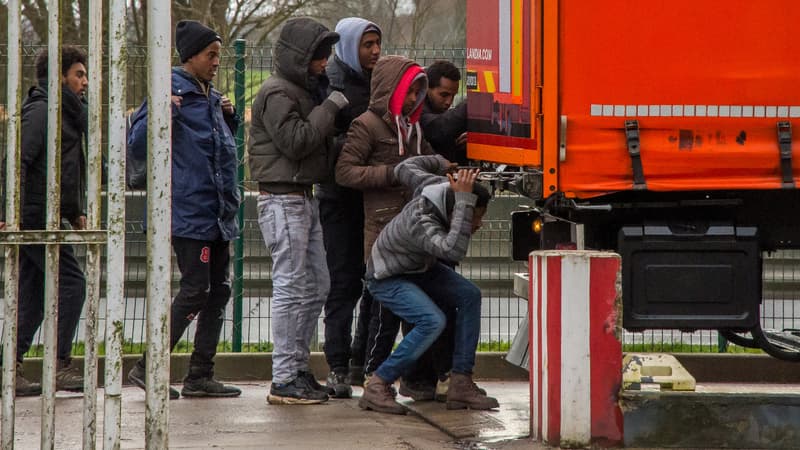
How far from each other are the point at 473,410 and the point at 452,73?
195cm

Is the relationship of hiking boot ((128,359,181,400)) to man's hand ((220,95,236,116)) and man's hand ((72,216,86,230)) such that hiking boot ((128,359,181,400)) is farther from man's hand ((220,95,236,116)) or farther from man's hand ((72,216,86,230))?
man's hand ((220,95,236,116))

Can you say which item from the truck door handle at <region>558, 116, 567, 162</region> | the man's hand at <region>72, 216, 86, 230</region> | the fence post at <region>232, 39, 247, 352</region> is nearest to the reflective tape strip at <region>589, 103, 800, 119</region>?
the truck door handle at <region>558, 116, 567, 162</region>

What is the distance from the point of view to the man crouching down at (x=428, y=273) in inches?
262

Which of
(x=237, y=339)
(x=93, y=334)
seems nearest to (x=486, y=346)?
(x=237, y=339)

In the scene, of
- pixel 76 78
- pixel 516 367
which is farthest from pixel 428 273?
pixel 76 78

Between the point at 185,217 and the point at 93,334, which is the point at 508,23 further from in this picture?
the point at 93,334

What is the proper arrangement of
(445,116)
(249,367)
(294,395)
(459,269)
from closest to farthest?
(294,395), (445,116), (249,367), (459,269)

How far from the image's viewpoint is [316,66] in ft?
24.2

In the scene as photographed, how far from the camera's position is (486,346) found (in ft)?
31.0

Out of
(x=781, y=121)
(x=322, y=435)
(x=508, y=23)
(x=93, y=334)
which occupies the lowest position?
(x=322, y=435)

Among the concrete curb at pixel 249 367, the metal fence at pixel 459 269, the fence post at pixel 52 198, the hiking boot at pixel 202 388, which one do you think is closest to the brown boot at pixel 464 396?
the hiking boot at pixel 202 388

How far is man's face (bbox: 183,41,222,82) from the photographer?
7.44 m

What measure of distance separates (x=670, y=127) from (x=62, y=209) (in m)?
3.44

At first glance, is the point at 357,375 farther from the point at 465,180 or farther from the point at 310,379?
the point at 465,180
